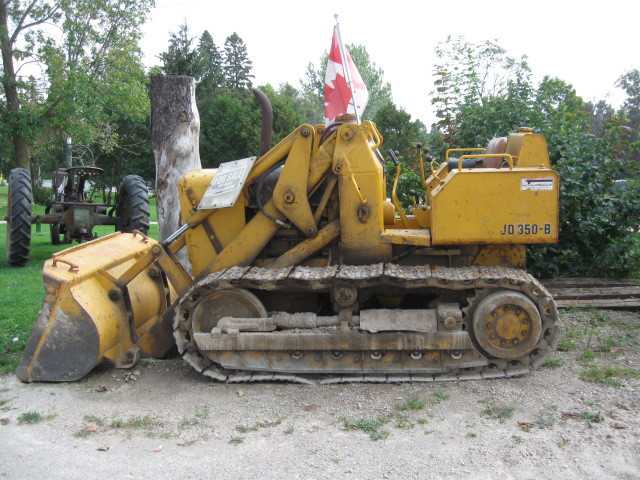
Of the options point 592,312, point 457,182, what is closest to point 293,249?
point 457,182

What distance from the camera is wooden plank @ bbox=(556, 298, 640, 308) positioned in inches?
285

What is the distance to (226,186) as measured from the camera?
5.70 meters

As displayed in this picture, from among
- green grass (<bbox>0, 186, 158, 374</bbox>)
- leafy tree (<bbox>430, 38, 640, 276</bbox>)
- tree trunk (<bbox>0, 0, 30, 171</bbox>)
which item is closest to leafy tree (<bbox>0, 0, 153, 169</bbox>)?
tree trunk (<bbox>0, 0, 30, 171</bbox>)

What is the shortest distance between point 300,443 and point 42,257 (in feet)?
35.6

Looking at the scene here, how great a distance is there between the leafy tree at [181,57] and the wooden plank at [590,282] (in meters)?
35.0

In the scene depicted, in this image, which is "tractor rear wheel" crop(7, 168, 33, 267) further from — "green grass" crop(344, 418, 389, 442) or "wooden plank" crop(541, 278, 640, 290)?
"green grass" crop(344, 418, 389, 442)

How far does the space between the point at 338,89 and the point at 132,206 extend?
4.30m

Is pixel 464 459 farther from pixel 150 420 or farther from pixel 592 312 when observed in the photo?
pixel 592 312

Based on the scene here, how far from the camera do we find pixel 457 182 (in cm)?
520

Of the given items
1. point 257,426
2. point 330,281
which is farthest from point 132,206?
point 257,426

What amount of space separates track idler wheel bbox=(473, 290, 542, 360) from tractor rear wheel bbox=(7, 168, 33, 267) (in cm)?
916

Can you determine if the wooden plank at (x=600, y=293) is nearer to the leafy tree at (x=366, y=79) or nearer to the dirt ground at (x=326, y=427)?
the dirt ground at (x=326, y=427)

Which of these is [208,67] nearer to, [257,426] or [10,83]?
[10,83]

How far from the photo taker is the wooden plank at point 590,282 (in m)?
7.83
